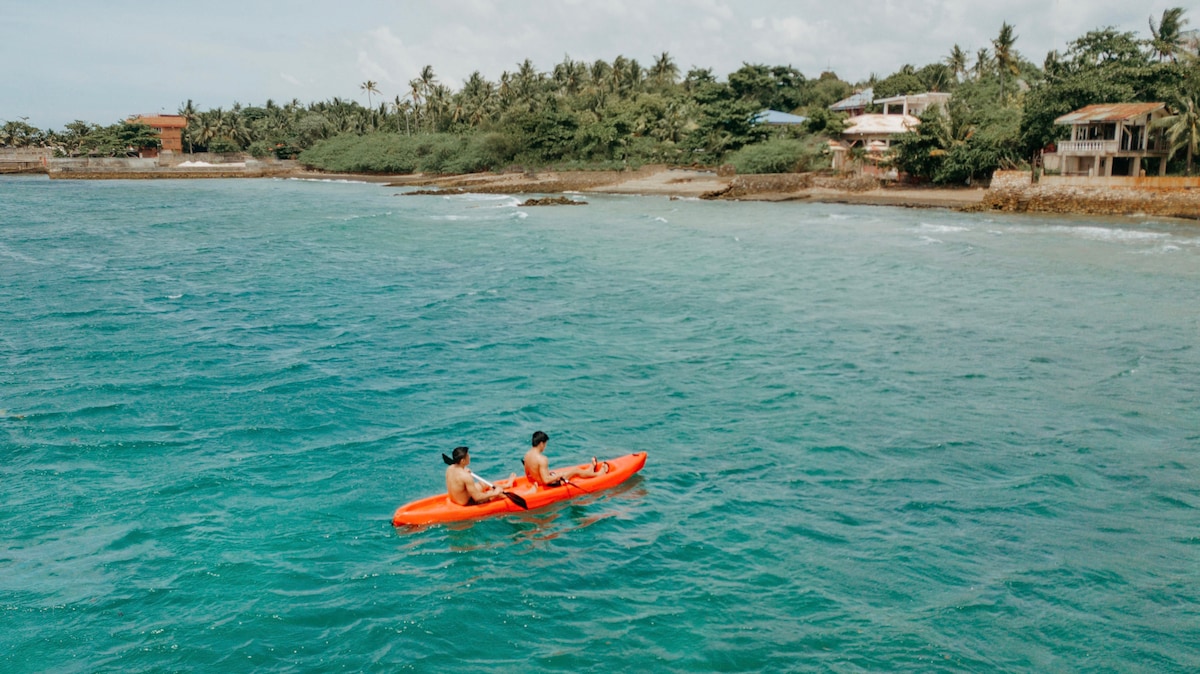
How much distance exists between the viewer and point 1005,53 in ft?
249

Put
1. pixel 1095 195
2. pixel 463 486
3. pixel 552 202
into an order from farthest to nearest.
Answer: pixel 552 202, pixel 1095 195, pixel 463 486

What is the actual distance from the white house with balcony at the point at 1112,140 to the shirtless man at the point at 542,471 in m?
48.4

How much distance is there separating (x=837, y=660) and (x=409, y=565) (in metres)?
5.48

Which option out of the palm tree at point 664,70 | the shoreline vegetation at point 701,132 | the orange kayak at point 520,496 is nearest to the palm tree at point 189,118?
the shoreline vegetation at point 701,132

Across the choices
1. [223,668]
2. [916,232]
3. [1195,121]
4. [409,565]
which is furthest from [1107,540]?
[1195,121]

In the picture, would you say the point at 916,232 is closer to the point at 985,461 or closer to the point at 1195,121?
the point at 1195,121

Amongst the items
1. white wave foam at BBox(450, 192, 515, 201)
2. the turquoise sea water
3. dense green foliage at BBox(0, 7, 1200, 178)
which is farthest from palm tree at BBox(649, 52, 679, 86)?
the turquoise sea water

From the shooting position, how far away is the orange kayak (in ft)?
40.8

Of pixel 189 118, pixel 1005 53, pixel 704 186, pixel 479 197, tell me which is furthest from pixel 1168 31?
pixel 189 118

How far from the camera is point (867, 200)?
6203 cm

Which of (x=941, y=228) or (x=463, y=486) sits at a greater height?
(x=941, y=228)

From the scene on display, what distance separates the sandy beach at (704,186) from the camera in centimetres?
6125

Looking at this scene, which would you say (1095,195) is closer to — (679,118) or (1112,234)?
(1112,234)

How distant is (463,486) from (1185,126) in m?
50.8
